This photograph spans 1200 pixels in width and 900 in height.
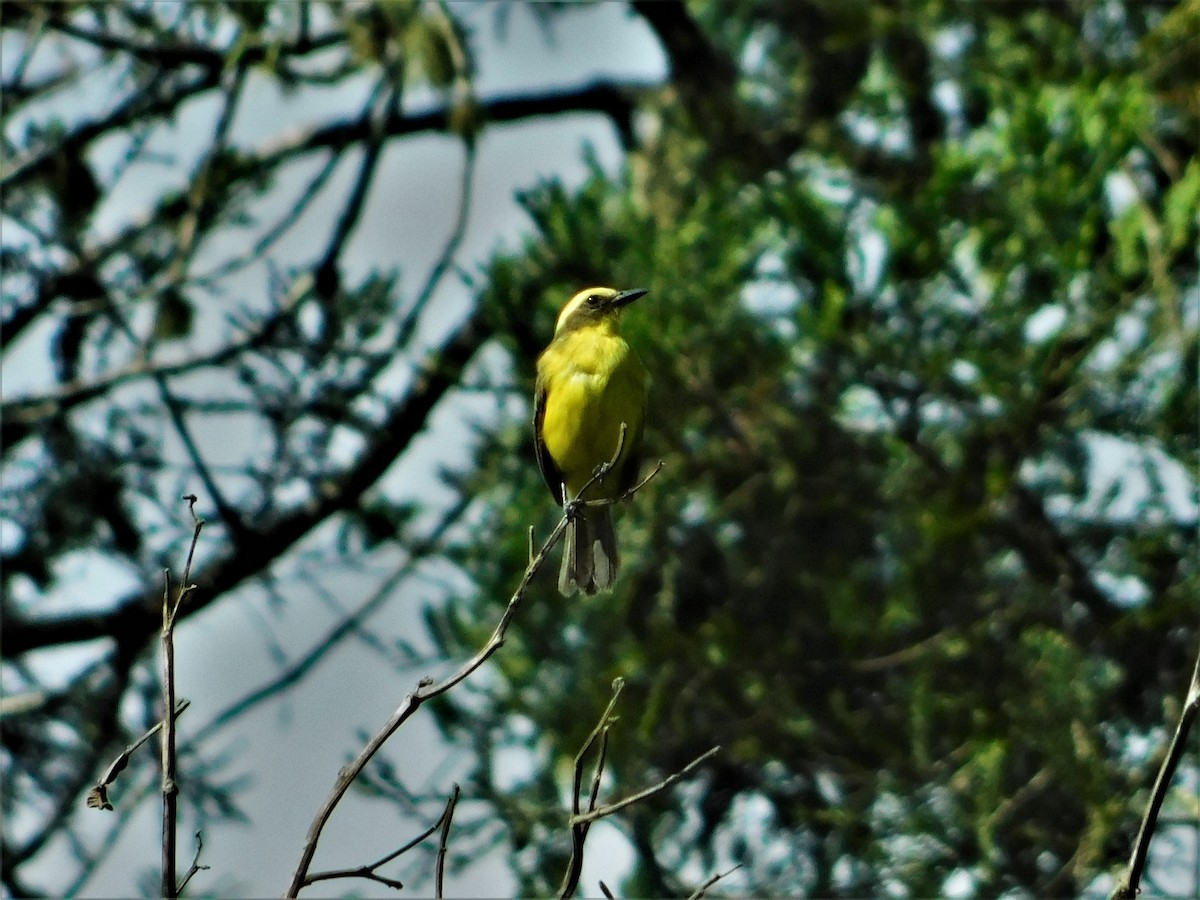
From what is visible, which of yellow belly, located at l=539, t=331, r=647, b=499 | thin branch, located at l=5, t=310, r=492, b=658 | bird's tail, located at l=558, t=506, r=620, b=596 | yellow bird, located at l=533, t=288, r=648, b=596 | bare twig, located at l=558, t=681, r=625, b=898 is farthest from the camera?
thin branch, located at l=5, t=310, r=492, b=658

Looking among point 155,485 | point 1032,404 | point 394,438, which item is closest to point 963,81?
point 1032,404

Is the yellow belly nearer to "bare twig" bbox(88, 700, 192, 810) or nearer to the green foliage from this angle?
the green foliage

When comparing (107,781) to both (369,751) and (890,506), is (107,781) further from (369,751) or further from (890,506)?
(890,506)

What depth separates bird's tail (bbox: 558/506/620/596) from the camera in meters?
3.98

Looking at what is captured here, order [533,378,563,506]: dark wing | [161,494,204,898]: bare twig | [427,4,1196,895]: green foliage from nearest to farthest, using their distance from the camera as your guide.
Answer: [161,494,204,898]: bare twig
[533,378,563,506]: dark wing
[427,4,1196,895]: green foliage

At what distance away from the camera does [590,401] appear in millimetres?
4434

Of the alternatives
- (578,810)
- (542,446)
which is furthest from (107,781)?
(542,446)

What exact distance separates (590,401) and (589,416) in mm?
41

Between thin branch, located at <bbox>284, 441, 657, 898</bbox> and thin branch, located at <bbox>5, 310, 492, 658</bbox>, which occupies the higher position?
thin branch, located at <bbox>5, 310, 492, 658</bbox>

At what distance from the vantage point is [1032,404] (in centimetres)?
587

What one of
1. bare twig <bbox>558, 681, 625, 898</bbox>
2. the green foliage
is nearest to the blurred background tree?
the green foliage

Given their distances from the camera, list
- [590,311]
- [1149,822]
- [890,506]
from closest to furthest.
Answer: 1. [1149,822]
2. [590,311]
3. [890,506]

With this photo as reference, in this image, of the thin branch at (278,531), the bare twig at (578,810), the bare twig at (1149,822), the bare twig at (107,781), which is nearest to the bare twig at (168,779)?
the bare twig at (107,781)

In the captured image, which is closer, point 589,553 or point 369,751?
point 369,751
